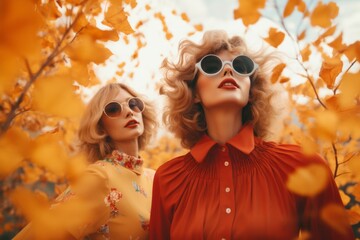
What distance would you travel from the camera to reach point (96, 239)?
5.68 feet

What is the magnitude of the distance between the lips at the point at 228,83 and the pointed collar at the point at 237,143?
0.72ft

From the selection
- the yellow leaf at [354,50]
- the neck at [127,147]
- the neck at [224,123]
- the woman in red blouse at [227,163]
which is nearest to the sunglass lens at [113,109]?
the neck at [127,147]

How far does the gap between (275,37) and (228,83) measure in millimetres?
391

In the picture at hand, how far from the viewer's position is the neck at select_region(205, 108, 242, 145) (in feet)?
5.11

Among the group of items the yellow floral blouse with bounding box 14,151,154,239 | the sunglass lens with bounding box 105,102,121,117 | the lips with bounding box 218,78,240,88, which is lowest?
the yellow floral blouse with bounding box 14,151,154,239

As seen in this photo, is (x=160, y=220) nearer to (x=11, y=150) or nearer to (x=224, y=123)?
(x=224, y=123)

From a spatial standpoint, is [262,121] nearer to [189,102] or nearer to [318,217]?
[189,102]

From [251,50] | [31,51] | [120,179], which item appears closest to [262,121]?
[251,50]

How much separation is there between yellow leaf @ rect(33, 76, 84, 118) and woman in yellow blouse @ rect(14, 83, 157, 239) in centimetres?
110

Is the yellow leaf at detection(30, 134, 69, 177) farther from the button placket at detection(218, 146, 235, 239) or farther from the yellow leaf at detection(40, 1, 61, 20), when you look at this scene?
the button placket at detection(218, 146, 235, 239)

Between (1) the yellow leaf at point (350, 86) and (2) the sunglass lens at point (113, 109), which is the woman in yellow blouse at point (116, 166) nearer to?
(2) the sunglass lens at point (113, 109)

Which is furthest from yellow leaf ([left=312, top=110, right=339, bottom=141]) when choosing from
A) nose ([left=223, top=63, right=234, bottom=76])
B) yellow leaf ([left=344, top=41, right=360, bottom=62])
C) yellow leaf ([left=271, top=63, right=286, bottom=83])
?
nose ([left=223, top=63, right=234, bottom=76])

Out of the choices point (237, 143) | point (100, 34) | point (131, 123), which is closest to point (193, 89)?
point (237, 143)

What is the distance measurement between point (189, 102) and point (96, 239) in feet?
2.87
